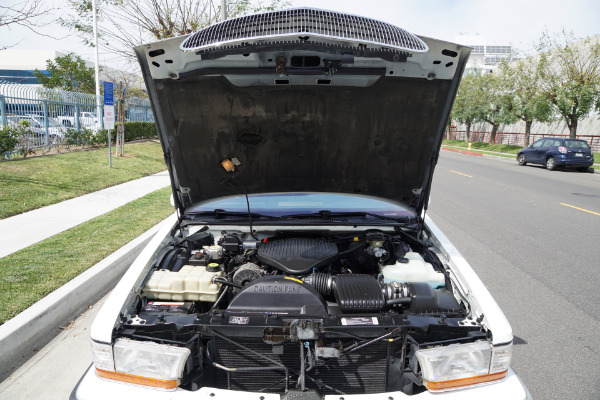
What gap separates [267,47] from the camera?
219 cm

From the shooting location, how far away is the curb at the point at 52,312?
3.31 m

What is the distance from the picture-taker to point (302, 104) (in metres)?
2.93

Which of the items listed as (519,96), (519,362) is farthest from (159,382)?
(519,96)

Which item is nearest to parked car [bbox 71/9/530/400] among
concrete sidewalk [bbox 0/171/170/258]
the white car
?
concrete sidewalk [bbox 0/171/170/258]

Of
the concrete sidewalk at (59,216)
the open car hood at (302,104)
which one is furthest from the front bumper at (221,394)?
the concrete sidewalk at (59,216)

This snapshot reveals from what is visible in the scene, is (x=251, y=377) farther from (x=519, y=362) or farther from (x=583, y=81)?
(x=583, y=81)

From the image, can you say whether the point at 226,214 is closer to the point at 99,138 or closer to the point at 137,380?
the point at 137,380

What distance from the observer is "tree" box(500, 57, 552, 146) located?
26.8 m

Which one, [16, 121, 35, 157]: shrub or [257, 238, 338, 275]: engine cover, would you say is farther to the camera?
[16, 121, 35, 157]: shrub

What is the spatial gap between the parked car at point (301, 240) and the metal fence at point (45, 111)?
470 inches

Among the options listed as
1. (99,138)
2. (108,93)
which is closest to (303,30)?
(108,93)

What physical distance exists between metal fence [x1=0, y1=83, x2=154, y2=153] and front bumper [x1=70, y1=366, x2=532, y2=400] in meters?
12.8

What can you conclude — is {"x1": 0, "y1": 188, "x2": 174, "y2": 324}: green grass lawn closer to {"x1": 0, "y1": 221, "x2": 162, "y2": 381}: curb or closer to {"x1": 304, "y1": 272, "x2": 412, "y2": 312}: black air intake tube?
{"x1": 0, "y1": 221, "x2": 162, "y2": 381}: curb

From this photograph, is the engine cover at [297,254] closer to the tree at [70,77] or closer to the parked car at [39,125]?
the parked car at [39,125]
